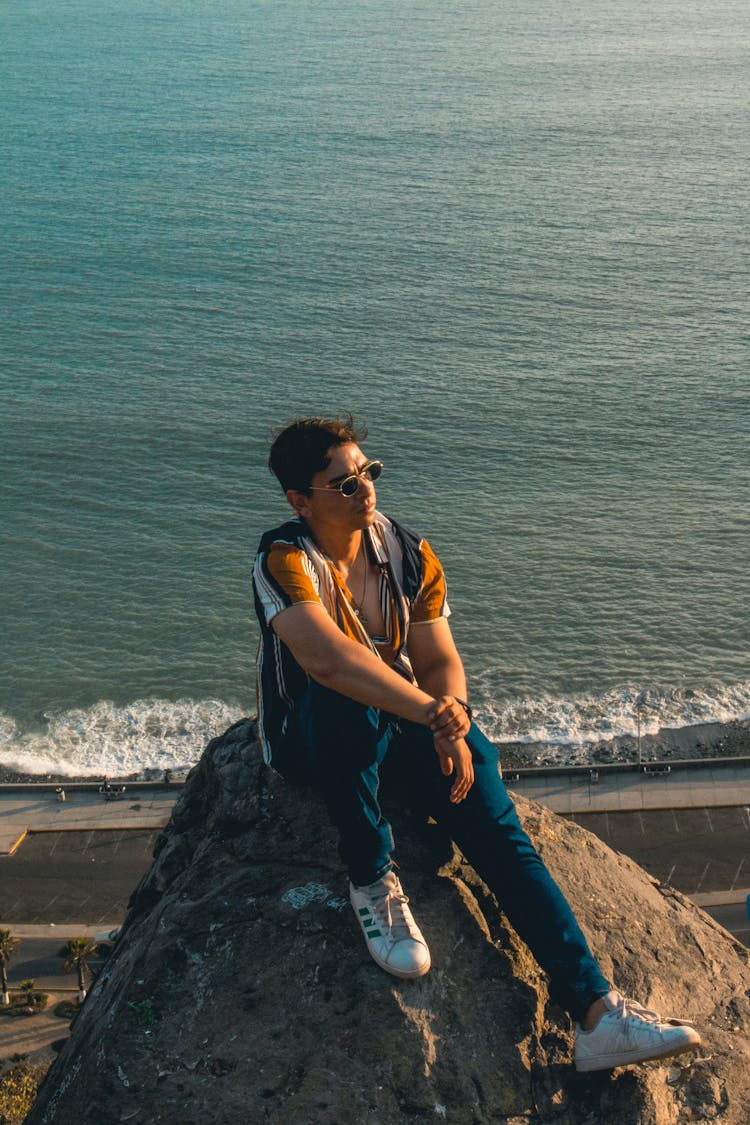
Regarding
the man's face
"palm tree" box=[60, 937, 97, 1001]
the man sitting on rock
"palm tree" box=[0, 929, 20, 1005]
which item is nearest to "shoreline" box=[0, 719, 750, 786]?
"palm tree" box=[60, 937, 97, 1001]

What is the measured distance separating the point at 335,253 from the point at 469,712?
68980mm

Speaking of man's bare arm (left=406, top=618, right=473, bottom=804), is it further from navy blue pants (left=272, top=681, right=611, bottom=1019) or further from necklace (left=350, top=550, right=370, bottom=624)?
navy blue pants (left=272, top=681, right=611, bottom=1019)

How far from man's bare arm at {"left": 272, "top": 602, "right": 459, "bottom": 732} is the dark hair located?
861 mm

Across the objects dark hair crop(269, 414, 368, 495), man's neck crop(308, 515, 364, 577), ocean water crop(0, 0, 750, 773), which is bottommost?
ocean water crop(0, 0, 750, 773)

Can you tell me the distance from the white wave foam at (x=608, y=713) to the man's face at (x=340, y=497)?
31.7 meters

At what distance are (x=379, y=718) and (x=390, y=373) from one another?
54.1 meters

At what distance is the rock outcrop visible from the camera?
562 cm

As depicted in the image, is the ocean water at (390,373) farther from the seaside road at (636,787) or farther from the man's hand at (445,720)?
the man's hand at (445,720)

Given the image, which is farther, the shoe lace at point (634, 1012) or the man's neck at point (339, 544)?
the man's neck at point (339, 544)

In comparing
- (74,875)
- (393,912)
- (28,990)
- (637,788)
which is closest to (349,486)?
(393,912)

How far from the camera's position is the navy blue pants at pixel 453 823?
5.81 meters

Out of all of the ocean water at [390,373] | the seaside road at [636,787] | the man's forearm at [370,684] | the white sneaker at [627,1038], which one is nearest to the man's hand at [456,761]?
the man's forearm at [370,684]

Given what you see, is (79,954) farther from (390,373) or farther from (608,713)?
(390,373)

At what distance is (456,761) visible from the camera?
19.9ft
